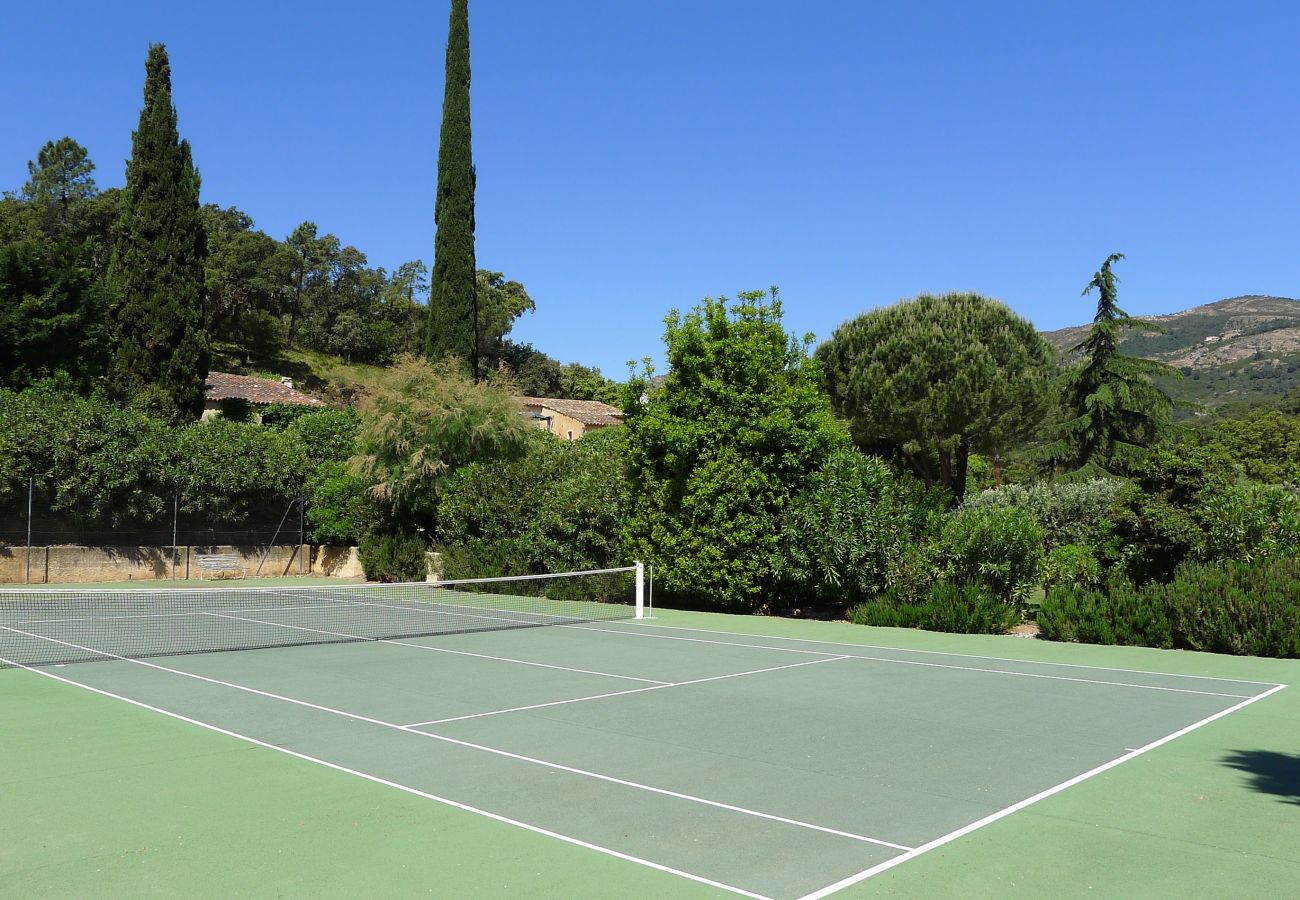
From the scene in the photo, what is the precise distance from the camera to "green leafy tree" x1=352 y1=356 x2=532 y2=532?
2672cm

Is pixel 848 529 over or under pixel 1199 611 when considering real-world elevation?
over

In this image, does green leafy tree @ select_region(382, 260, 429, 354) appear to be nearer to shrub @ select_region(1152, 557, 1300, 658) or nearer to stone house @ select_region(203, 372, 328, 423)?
stone house @ select_region(203, 372, 328, 423)

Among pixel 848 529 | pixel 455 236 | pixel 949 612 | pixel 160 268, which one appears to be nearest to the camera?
pixel 949 612

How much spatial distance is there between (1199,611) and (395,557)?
768 inches

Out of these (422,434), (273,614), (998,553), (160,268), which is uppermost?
(160,268)

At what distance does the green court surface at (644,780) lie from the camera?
5230 mm

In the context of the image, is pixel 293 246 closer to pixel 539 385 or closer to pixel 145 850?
pixel 539 385

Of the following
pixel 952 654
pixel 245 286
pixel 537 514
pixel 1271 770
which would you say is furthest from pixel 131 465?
pixel 245 286

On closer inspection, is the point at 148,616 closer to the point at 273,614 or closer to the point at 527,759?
the point at 273,614

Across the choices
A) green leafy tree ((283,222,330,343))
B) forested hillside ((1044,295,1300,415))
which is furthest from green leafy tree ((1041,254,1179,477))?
forested hillside ((1044,295,1300,415))

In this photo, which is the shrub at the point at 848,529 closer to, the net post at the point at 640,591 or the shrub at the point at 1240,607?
the net post at the point at 640,591

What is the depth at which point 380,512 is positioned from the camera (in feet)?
92.8

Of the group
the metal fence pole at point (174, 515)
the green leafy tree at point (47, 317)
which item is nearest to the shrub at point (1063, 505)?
the metal fence pole at point (174, 515)

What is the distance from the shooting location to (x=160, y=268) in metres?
36.7
